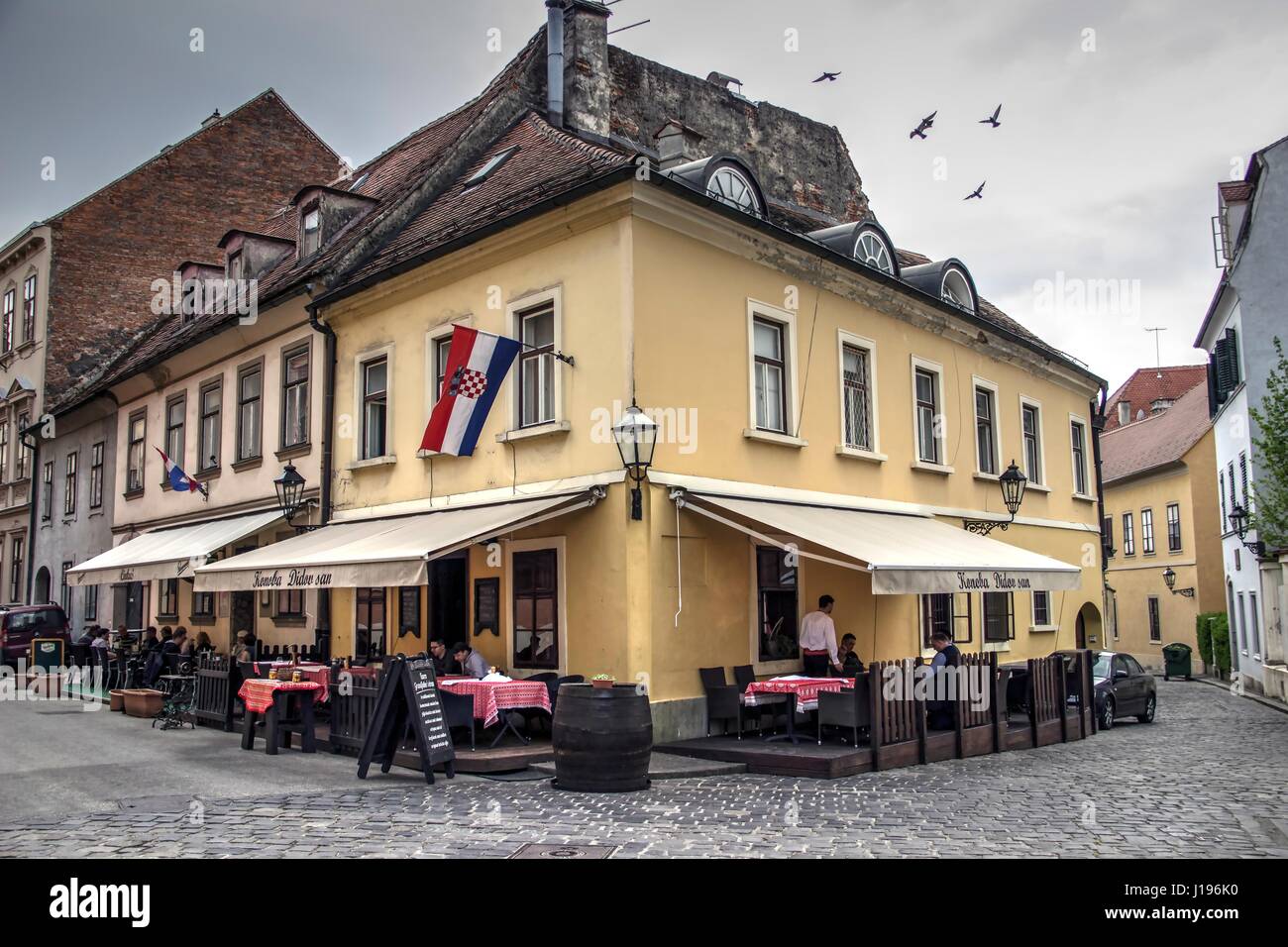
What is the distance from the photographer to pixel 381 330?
17266mm

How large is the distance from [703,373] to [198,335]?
11649 mm

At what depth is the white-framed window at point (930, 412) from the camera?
19.1 meters

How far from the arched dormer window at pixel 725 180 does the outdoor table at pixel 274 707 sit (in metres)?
7.93

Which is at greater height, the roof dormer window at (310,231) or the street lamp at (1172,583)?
the roof dormer window at (310,231)

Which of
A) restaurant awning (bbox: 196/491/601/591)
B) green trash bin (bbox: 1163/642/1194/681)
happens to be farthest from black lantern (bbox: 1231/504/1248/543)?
restaurant awning (bbox: 196/491/601/591)

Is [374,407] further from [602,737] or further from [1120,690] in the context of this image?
[1120,690]

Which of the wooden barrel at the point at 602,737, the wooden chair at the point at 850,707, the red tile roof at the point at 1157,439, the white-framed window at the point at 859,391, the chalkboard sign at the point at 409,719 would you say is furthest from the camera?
the red tile roof at the point at 1157,439

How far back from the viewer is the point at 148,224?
106ft

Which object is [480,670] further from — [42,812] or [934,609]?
[934,609]

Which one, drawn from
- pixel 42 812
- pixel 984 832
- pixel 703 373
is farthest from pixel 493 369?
pixel 984 832

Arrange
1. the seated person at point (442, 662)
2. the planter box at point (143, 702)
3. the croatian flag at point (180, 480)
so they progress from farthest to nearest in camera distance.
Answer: the croatian flag at point (180, 480) < the planter box at point (143, 702) < the seated person at point (442, 662)

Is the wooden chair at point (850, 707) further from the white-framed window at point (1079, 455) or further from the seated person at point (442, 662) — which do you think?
the white-framed window at point (1079, 455)

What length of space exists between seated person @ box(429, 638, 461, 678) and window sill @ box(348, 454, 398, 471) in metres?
3.42

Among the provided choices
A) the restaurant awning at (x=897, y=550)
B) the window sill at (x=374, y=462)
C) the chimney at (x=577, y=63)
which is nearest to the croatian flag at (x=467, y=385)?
the window sill at (x=374, y=462)
